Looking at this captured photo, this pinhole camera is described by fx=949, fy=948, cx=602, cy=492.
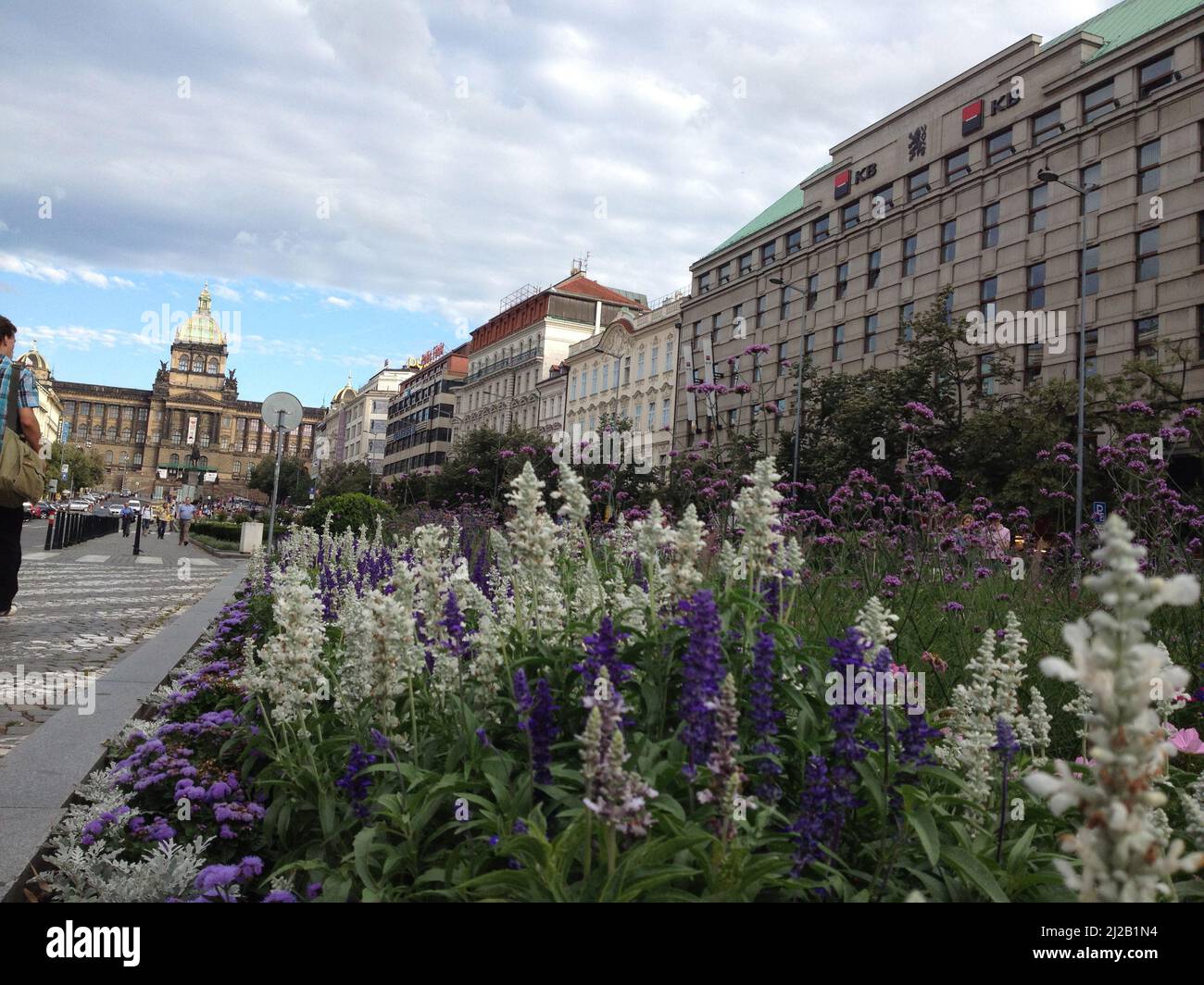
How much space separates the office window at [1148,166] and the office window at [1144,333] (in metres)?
4.38

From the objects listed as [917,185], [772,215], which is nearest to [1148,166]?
[917,185]

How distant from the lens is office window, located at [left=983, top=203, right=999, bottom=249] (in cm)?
3838

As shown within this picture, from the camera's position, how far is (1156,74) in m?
32.5

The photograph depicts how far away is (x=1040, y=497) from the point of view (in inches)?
909

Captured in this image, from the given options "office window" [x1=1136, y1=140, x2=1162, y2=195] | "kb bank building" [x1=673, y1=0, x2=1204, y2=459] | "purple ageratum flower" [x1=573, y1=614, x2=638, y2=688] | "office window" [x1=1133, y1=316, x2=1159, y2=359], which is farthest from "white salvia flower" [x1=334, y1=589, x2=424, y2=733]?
"office window" [x1=1136, y1=140, x2=1162, y2=195]

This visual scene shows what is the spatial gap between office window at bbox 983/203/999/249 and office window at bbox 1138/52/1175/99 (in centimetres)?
664

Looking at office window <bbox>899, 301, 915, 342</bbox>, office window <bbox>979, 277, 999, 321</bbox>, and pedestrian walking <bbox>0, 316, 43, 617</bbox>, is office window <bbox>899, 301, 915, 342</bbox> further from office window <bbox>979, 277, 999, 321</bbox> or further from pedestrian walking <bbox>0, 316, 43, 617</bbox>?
pedestrian walking <bbox>0, 316, 43, 617</bbox>

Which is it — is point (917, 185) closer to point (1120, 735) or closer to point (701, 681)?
point (701, 681)

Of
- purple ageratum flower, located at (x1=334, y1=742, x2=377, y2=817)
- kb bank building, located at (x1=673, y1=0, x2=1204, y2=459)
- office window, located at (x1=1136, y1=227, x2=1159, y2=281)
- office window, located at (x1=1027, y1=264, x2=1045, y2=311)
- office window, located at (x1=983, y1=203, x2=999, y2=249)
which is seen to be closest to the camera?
purple ageratum flower, located at (x1=334, y1=742, x2=377, y2=817)

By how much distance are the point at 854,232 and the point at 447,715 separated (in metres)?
47.5

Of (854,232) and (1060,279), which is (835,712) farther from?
(854,232)

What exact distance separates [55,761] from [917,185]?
45835 millimetres

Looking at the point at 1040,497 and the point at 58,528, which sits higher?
the point at 1040,497
